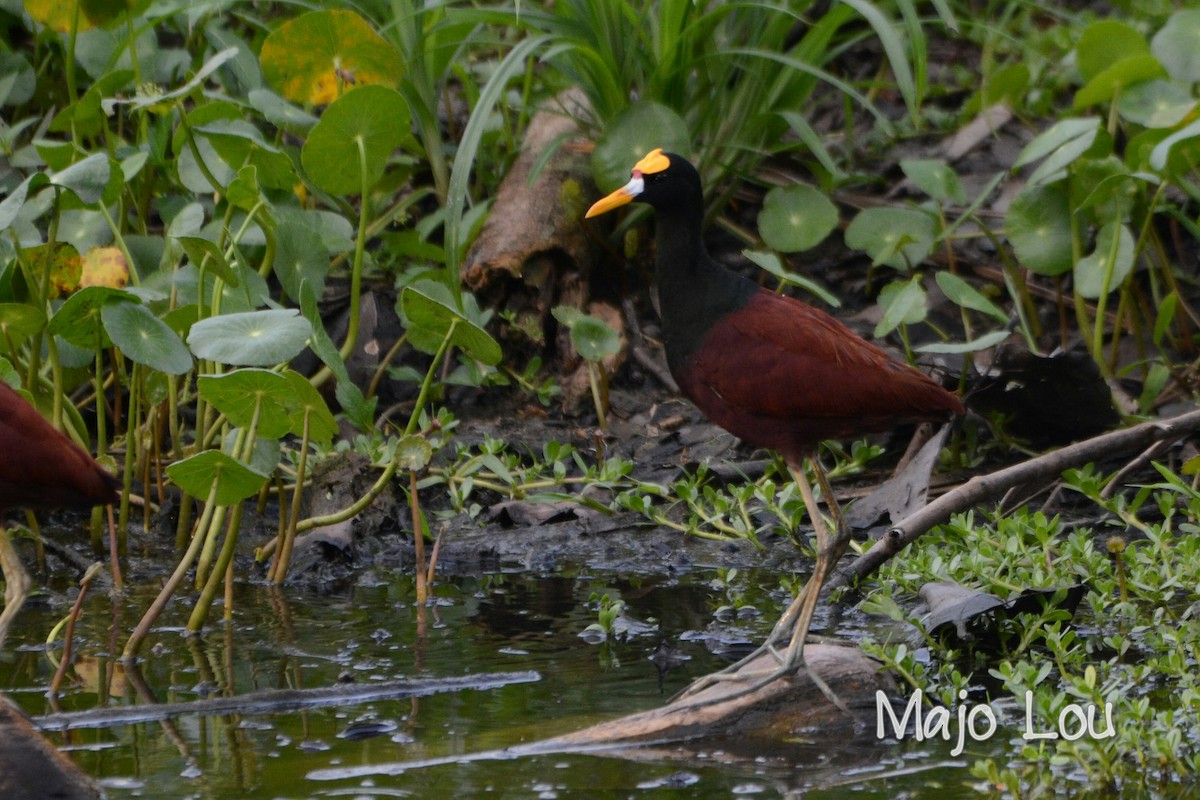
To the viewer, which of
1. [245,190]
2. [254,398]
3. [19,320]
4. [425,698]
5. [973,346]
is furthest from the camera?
[973,346]

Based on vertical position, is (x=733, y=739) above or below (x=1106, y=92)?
below

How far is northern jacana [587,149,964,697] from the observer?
391 cm

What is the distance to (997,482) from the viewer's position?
4062mm

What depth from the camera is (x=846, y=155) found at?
21.5ft

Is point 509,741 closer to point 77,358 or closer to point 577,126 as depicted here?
point 77,358

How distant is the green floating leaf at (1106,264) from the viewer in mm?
5102

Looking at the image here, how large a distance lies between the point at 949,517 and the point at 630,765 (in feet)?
4.89

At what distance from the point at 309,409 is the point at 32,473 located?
28.7 inches

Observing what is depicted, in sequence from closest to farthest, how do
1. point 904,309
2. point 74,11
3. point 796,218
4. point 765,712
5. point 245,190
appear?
point 765,712 < point 245,190 < point 904,309 < point 74,11 < point 796,218

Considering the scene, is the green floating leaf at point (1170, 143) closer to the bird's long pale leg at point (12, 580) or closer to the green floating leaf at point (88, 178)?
the green floating leaf at point (88, 178)

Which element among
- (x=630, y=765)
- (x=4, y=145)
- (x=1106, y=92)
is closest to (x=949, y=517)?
(x=630, y=765)

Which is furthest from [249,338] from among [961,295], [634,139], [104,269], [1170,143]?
[1170,143]

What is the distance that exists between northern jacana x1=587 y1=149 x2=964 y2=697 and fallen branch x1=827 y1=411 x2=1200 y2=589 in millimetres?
97

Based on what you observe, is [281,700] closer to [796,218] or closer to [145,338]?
[145,338]
